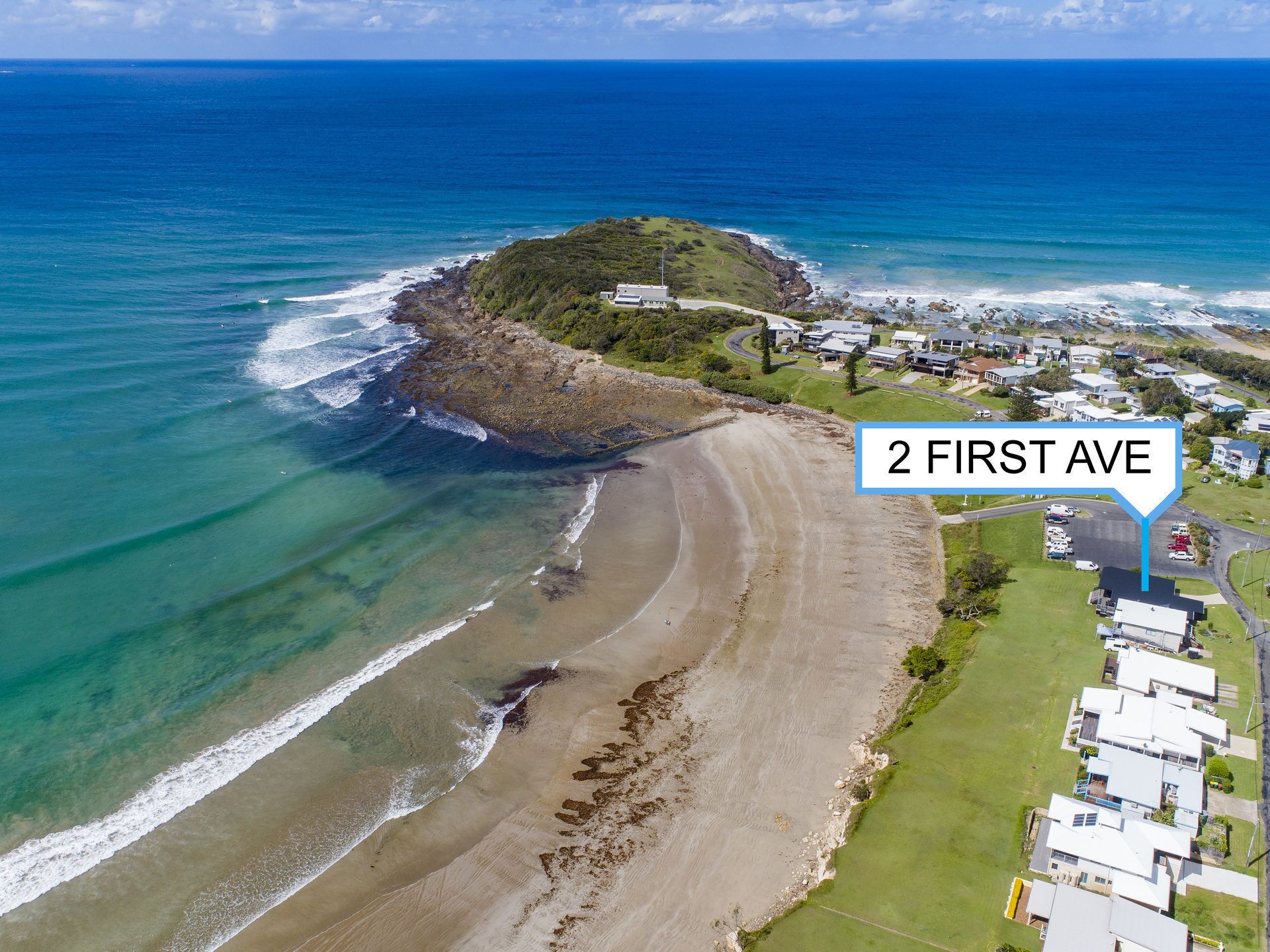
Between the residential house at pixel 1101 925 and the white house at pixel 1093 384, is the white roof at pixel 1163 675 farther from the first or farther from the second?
the white house at pixel 1093 384

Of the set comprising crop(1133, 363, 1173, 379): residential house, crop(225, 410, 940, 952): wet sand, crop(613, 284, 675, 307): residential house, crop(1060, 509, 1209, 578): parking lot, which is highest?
crop(613, 284, 675, 307): residential house

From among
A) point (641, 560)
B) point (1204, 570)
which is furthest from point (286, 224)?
point (1204, 570)

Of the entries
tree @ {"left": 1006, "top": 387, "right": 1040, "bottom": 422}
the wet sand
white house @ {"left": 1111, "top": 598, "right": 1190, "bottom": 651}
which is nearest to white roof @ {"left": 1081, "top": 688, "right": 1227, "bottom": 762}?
white house @ {"left": 1111, "top": 598, "right": 1190, "bottom": 651}

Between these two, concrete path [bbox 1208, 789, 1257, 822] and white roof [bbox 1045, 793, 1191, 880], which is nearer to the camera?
white roof [bbox 1045, 793, 1191, 880]

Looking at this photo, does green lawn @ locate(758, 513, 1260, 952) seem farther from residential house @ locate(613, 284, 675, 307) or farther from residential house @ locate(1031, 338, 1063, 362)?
residential house @ locate(613, 284, 675, 307)

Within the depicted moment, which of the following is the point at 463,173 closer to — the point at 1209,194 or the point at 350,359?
the point at 350,359
